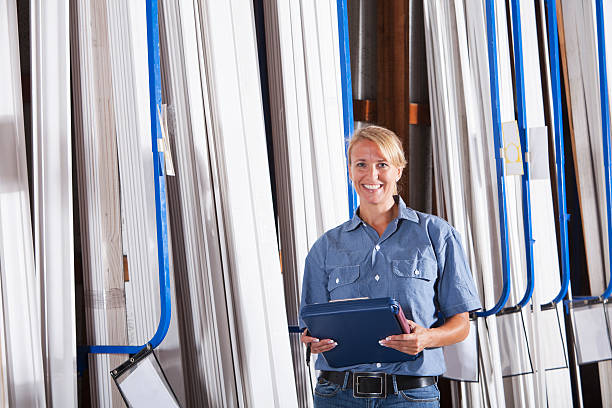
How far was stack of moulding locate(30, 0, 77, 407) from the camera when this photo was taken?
153cm

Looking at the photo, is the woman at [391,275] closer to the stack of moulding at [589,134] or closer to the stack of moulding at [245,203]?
the stack of moulding at [245,203]

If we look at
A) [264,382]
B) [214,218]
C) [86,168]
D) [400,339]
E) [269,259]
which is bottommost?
[264,382]

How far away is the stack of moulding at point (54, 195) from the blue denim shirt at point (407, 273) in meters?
0.64

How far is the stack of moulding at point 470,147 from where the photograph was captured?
292cm

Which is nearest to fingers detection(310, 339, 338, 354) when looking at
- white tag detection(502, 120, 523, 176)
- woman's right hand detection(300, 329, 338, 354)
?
woman's right hand detection(300, 329, 338, 354)

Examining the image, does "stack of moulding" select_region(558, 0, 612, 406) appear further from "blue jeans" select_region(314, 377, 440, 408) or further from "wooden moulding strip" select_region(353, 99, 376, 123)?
"blue jeans" select_region(314, 377, 440, 408)

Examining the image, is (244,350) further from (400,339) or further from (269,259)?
(400,339)

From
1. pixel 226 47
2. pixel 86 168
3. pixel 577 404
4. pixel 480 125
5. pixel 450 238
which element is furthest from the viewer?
pixel 577 404

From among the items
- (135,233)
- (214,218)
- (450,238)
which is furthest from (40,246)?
(450,238)

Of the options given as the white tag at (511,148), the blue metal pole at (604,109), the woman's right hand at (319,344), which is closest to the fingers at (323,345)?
the woman's right hand at (319,344)

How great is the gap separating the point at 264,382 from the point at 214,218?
0.47 m

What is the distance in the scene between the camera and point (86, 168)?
64.4 inches

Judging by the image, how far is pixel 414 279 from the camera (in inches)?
66.9

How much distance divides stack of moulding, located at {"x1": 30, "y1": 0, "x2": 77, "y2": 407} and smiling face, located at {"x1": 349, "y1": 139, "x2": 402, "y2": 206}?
0.73 m
